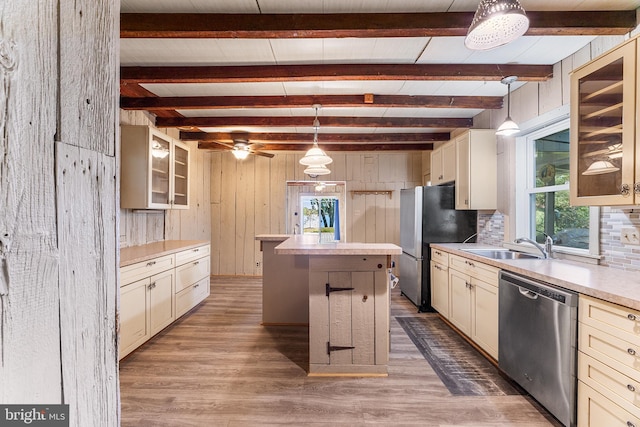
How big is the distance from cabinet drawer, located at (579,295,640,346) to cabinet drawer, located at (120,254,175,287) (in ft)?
10.2

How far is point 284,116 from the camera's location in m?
4.05

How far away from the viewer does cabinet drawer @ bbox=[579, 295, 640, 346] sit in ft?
4.59

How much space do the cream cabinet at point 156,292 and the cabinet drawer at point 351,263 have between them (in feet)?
4.84

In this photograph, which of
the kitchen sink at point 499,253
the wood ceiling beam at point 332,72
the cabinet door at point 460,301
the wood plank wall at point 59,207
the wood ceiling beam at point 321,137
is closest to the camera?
the wood plank wall at point 59,207

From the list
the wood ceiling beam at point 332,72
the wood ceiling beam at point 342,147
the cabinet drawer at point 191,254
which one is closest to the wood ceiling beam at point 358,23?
the wood ceiling beam at point 332,72

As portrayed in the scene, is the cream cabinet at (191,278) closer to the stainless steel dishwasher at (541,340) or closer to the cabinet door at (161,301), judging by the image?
the cabinet door at (161,301)

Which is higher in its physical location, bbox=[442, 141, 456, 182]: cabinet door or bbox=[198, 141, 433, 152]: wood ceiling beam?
bbox=[198, 141, 433, 152]: wood ceiling beam

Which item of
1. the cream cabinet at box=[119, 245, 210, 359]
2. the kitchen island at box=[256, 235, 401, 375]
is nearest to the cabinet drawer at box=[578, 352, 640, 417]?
the kitchen island at box=[256, 235, 401, 375]

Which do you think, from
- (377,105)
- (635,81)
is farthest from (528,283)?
(377,105)

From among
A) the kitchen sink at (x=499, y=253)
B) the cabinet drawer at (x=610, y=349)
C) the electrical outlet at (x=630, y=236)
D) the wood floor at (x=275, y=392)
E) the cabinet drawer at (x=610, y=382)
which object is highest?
the electrical outlet at (x=630, y=236)

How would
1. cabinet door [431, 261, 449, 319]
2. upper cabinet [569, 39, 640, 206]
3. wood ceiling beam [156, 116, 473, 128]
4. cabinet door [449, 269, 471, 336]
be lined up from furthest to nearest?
wood ceiling beam [156, 116, 473, 128] < cabinet door [431, 261, 449, 319] < cabinet door [449, 269, 471, 336] < upper cabinet [569, 39, 640, 206]

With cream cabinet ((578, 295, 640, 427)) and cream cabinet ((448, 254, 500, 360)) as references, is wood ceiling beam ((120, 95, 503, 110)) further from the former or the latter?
cream cabinet ((578, 295, 640, 427))

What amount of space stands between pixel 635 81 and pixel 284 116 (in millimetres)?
3305

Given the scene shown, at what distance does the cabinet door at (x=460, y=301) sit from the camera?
2896 millimetres
